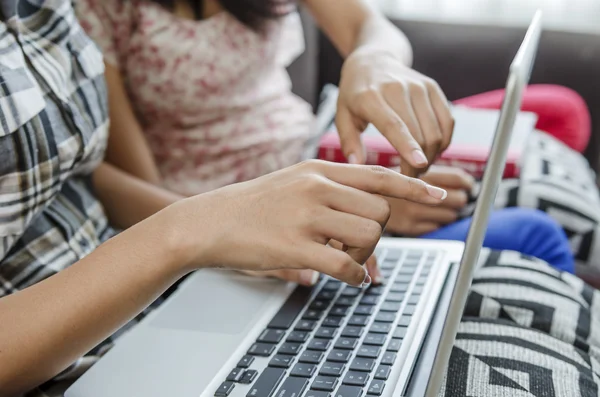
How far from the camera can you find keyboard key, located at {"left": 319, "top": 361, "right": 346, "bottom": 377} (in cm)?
55

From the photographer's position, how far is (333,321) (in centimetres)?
63

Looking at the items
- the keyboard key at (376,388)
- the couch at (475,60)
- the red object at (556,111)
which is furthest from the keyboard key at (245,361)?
the couch at (475,60)

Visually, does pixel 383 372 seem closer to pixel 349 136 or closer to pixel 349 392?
pixel 349 392

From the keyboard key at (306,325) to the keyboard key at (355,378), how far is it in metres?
0.08

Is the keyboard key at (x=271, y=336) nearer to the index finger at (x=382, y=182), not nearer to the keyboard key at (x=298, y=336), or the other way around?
the keyboard key at (x=298, y=336)

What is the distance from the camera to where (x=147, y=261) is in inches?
19.9

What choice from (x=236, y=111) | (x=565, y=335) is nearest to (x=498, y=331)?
(x=565, y=335)

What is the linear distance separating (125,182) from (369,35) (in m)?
0.35

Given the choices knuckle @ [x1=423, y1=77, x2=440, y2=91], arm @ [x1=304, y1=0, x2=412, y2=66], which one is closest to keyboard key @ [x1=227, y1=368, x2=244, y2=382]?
knuckle @ [x1=423, y1=77, x2=440, y2=91]

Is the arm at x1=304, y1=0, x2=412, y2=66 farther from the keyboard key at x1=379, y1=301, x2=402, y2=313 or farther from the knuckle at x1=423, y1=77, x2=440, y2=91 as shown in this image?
the keyboard key at x1=379, y1=301, x2=402, y2=313

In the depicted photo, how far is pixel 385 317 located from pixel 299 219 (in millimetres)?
194

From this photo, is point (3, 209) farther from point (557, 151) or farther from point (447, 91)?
point (447, 91)

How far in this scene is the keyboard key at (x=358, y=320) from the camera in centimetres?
63

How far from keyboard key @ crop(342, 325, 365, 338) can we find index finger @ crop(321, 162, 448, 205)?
0.16m
